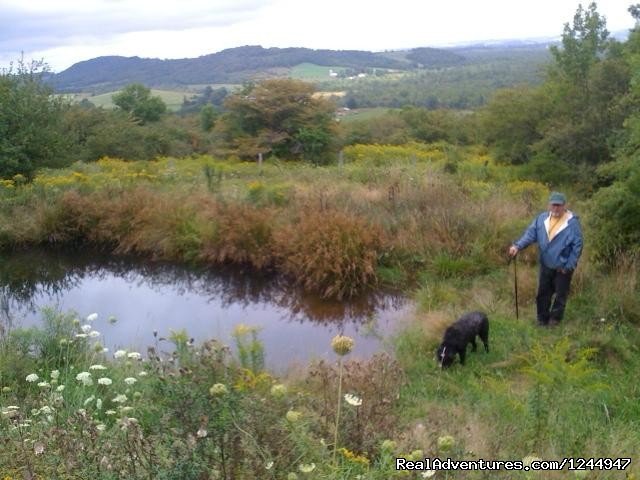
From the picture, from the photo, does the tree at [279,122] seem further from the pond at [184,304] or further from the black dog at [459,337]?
the black dog at [459,337]

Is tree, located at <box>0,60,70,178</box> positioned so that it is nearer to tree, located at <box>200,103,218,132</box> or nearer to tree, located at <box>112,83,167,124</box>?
tree, located at <box>200,103,218,132</box>

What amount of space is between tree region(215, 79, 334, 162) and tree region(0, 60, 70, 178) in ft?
40.8

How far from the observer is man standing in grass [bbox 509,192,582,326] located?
22.9 ft

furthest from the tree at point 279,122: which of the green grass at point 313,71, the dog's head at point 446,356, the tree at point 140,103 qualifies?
the green grass at point 313,71

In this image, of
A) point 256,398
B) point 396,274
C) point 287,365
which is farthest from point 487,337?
point 256,398

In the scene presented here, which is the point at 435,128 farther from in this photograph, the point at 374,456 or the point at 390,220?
the point at 374,456

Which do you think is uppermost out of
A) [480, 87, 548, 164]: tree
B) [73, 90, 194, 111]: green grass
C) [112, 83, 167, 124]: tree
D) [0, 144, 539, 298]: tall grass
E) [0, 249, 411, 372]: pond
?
[73, 90, 194, 111]: green grass

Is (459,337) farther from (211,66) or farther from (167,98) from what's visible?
(211,66)

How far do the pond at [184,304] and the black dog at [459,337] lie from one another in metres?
1.19

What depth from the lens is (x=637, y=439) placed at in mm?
4316

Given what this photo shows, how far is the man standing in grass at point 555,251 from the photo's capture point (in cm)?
697

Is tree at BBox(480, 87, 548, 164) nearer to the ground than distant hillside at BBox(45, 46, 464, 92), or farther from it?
nearer to the ground

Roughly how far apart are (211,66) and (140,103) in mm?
68100

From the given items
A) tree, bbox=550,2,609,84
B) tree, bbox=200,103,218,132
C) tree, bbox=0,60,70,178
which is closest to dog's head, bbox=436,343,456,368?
tree, bbox=0,60,70,178
